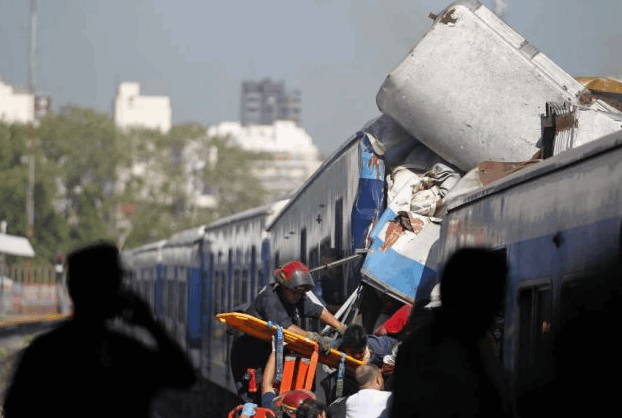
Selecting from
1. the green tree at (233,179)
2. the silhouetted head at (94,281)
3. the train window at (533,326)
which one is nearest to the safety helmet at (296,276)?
the train window at (533,326)

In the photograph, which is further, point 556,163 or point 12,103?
point 12,103

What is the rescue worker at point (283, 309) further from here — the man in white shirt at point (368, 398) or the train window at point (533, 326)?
the train window at point (533, 326)

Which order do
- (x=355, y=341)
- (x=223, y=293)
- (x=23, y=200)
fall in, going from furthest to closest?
(x=23, y=200) → (x=223, y=293) → (x=355, y=341)

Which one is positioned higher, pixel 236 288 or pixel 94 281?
pixel 94 281

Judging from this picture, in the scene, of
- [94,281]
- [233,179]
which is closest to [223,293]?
[94,281]

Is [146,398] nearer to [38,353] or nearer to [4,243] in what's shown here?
[38,353]

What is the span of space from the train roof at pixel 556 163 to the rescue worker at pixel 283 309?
2.25m

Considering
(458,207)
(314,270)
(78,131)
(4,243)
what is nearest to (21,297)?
(4,243)

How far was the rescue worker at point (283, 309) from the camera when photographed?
12258mm

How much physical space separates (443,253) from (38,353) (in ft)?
17.6

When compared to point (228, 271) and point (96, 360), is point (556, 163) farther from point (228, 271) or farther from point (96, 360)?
point (228, 271)

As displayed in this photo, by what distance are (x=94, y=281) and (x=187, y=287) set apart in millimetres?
24900

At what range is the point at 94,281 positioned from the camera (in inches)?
229

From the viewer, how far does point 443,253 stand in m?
10.9
